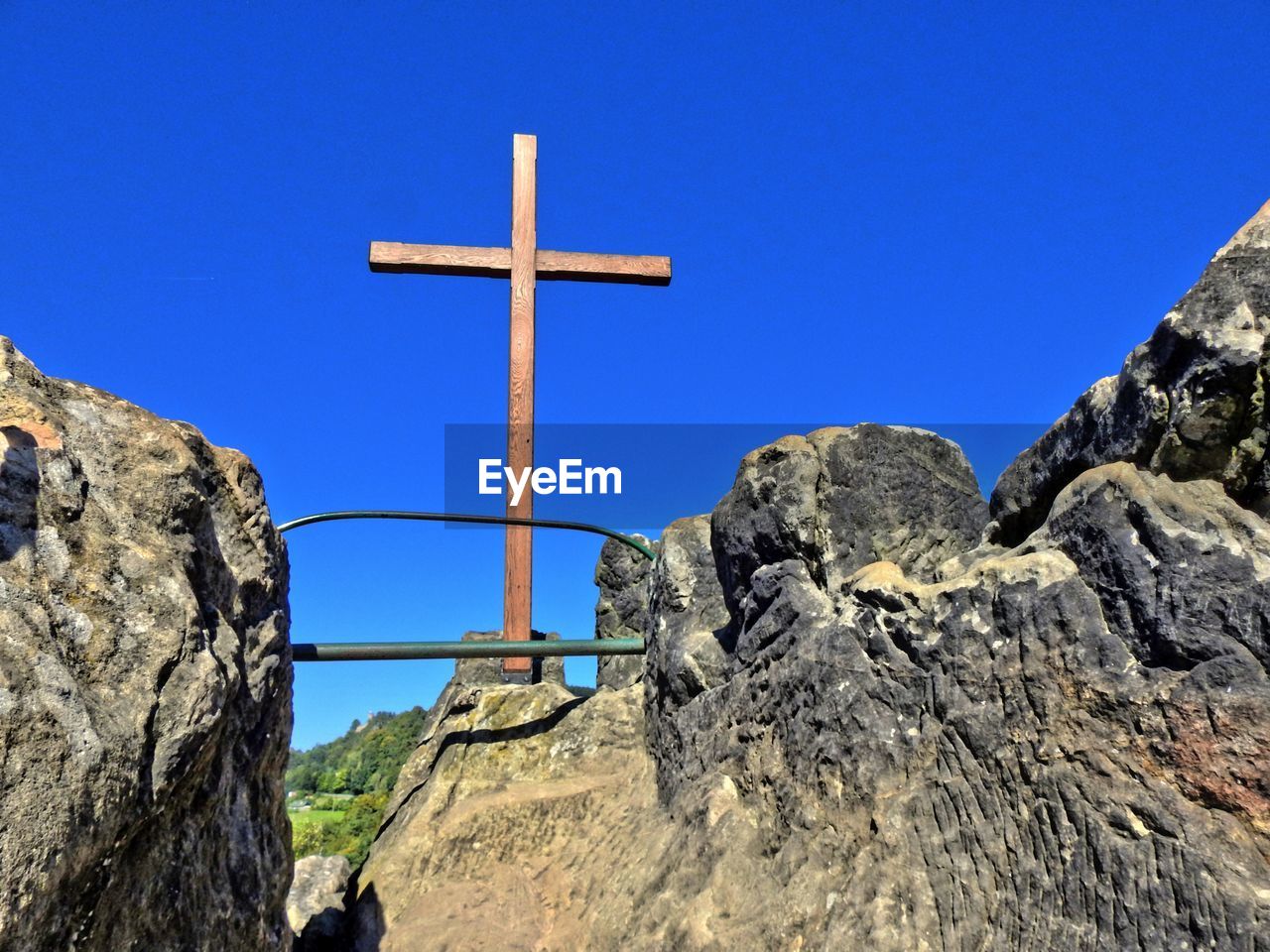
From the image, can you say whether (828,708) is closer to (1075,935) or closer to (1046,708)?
(1046,708)

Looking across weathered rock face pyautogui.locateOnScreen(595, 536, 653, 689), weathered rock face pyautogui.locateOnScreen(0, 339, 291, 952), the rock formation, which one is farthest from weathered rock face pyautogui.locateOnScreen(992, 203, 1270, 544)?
weathered rock face pyautogui.locateOnScreen(595, 536, 653, 689)

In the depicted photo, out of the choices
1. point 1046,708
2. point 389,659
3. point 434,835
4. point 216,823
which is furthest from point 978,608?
point 389,659

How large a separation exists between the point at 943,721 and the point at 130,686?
2162 millimetres

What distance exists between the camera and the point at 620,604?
6.62 meters

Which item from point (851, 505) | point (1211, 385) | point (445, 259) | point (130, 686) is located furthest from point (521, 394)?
point (1211, 385)

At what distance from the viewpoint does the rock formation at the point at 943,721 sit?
2289mm

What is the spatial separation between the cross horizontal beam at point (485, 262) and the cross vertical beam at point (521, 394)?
0.34 ft

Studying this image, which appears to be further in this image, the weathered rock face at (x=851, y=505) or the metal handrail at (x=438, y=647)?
the metal handrail at (x=438, y=647)

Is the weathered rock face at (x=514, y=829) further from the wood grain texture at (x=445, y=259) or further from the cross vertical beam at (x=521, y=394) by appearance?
the wood grain texture at (x=445, y=259)

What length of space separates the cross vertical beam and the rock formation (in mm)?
1742

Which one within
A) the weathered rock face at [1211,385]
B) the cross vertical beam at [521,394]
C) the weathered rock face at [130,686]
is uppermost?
the cross vertical beam at [521,394]

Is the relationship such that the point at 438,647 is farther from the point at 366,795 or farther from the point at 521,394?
the point at 366,795

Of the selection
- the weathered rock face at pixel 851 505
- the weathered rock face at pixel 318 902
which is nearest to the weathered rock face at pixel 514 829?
the weathered rock face at pixel 318 902

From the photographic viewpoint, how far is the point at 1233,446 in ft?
8.11
